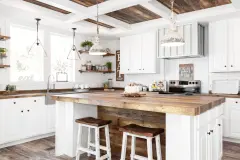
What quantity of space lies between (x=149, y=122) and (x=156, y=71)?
2615 millimetres

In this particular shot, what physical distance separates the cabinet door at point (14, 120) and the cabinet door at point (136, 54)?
2.89 m

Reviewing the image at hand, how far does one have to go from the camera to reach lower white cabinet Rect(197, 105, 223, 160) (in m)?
2.04

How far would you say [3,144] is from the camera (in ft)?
11.7

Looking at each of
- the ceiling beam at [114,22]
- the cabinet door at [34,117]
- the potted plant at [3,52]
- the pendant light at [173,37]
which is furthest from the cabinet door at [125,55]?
the pendant light at [173,37]

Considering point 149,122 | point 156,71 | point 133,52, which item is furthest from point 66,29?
point 149,122

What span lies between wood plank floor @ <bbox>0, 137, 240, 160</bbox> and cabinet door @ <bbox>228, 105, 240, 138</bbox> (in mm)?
204

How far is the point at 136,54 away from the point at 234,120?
2.78 m

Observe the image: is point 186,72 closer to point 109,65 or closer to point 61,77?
point 109,65

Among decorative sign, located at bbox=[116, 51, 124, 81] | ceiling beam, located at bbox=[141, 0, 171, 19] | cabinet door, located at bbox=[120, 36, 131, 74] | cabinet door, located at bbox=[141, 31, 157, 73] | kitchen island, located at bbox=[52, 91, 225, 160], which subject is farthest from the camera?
decorative sign, located at bbox=[116, 51, 124, 81]

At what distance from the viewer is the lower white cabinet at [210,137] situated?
6.70 feet

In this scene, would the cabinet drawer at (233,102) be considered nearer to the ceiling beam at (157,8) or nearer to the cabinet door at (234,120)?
the cabinet door at (234,120)

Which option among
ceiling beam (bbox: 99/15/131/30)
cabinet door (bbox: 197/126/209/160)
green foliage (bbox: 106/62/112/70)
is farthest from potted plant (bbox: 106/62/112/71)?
cabinet door (bbox: 197/126/209/160)

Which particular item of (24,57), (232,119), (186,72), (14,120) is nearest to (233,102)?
(232,119)

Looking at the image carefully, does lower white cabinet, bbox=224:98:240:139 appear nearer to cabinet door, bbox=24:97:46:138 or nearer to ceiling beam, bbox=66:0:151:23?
ceiling beam, bbox=66:0:151:23
